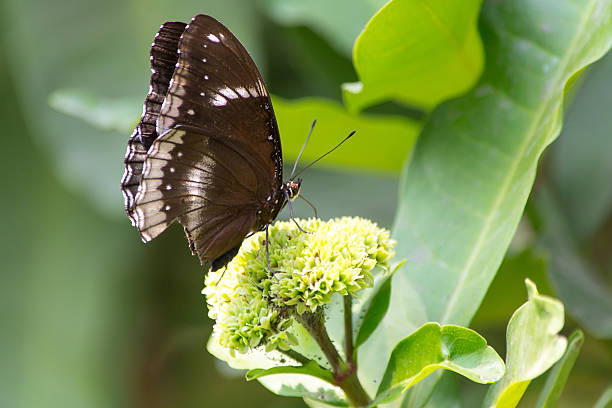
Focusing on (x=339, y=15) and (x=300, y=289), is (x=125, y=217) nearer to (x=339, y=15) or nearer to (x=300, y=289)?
(x=339, y=15)

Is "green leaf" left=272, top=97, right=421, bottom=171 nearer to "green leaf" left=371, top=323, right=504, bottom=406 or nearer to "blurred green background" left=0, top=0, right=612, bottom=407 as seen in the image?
"blurred green background" left=0, top=0, right=612, bottom=407

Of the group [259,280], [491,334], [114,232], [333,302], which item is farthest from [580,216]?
[114,232]

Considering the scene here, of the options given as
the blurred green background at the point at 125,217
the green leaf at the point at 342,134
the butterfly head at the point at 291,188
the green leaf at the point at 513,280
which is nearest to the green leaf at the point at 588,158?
the blurred green background at the point at 125,217

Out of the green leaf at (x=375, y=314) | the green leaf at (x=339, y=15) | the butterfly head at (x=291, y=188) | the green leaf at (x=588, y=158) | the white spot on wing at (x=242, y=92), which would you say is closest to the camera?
the green leaf at (x=375, y=314)

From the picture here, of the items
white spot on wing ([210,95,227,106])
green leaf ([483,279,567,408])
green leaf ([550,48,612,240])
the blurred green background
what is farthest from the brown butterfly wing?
green leaf ([550,48,612,240])

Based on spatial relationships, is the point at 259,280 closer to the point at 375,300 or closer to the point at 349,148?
the point at 375,300

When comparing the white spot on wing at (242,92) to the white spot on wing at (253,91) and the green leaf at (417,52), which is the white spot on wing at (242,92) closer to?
the white spot on wing at (253,91)

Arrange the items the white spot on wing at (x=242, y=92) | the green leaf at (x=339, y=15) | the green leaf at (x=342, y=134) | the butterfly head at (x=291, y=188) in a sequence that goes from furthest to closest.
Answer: the green leaf at (x=339, y=15)
the green leaf at (x=342, y=134)
the butterfly head at (x=291, y=188)
the white spot on wing at (x=242, y=92)
